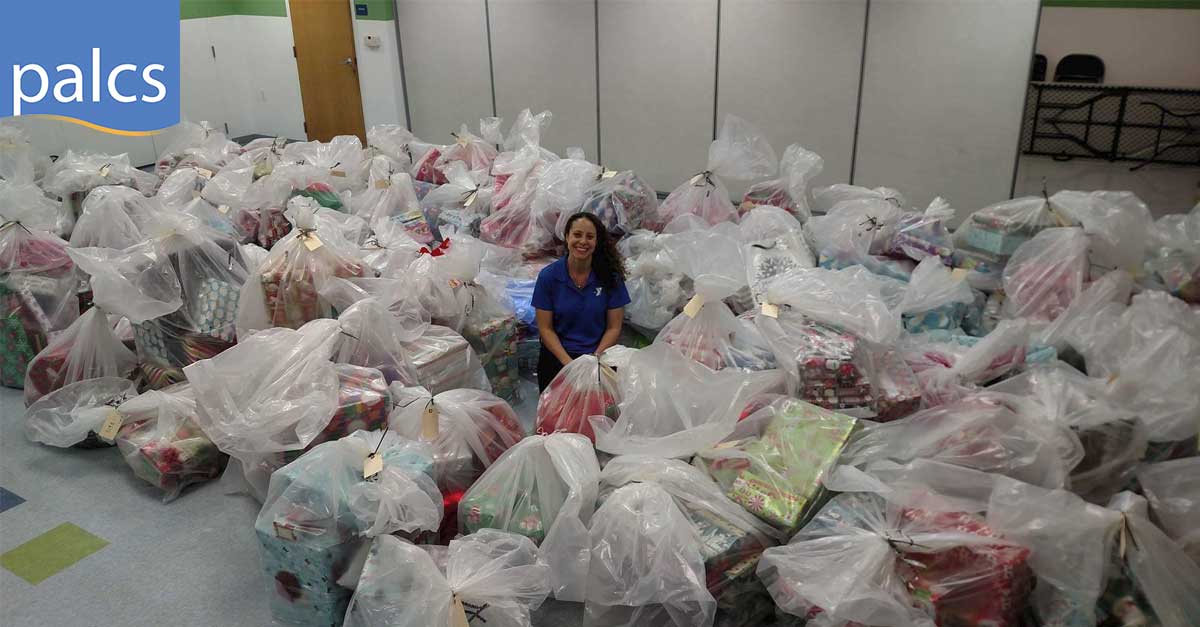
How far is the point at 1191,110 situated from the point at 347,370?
6.51 metres

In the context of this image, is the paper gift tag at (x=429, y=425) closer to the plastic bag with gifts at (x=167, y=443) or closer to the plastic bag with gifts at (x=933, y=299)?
the plastic bag with gifts at (x=167, y=443)

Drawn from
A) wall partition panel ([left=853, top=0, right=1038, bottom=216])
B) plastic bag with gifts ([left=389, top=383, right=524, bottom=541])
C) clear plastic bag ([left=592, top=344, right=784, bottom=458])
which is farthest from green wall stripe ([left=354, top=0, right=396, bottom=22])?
clear plastic bag ([left=592, top=344, right=784, bottom=458])

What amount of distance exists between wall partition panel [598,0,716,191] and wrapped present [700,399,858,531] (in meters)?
3.76

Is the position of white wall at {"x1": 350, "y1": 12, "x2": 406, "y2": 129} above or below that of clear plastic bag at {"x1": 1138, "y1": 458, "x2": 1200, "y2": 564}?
→ above

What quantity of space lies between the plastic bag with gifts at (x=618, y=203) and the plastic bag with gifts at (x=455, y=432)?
1.49 meters

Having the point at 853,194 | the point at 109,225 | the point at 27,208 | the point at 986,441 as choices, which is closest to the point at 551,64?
the point at 853,194

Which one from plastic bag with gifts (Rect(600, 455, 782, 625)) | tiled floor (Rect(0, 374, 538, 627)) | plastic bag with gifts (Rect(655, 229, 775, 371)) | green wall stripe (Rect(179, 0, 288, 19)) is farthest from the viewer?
green wall stripe (Rect(179, 0, 288, 19))

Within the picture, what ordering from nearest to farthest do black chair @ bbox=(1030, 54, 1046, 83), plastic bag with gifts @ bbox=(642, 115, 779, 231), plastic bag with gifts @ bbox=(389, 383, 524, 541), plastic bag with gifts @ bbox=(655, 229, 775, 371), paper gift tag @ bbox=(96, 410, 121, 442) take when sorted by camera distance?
plastic bag with gifts @ bbox=(389, 383, 524, 541) → plastic bag with gifts @ bbox=(655, 229, 775, 371) → paper gift tag @ bbox=(96, 410, 121, 442) → plastic bag with gifts @ bbox=(642, 115, 779, 231) → black chair @ bbox=(1030, 54, 1046, 83)

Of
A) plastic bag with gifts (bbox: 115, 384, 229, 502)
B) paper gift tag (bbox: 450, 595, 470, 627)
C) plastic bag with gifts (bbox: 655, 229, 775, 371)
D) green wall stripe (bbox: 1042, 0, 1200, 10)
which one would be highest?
green wall stripe (bbox: 1042, 0, 1200, 10)

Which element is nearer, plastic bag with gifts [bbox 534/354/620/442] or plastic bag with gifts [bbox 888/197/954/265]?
plastic bag with gifts [bbox 534/354/620/442]

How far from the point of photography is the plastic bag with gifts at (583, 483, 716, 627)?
183 cm

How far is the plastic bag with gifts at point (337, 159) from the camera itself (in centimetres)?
458

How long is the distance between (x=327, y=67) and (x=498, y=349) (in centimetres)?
476

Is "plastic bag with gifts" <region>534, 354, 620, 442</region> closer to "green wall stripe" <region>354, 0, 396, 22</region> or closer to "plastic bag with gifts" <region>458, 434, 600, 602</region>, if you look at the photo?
"plastic bag with gifts" <region>458, 434, 600, 602</region>
